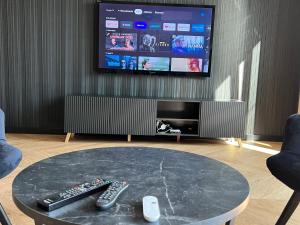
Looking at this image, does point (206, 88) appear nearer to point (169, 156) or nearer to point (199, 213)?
point (169, 156)

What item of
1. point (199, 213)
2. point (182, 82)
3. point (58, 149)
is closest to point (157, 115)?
point (182, 82)

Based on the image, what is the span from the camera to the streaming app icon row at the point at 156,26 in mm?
3877

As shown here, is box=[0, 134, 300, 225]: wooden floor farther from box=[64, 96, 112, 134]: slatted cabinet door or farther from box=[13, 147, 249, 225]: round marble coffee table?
box=[13, 147, 249, 225]: round marble coffee table

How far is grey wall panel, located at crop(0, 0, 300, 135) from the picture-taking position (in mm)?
3936

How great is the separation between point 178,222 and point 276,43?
343 centimetres

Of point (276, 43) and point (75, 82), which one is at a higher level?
point (276, 43)

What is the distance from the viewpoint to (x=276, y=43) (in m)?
4.02

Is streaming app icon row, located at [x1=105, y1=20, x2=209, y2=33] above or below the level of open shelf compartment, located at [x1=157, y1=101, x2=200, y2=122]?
above

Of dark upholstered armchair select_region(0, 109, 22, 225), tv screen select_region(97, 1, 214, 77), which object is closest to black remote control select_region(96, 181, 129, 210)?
dark upholstered armchair select_region(0, 109, 22, 225)

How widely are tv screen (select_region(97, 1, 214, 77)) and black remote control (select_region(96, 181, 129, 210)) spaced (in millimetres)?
2762

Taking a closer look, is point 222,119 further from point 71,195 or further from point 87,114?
point 71,195

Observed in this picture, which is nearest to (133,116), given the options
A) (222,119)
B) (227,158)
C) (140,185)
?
(222,119)

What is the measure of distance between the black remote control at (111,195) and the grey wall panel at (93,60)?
9.26ft

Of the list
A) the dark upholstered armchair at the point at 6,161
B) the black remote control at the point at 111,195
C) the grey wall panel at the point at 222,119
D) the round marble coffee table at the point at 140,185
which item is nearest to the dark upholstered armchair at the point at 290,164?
the round marble coffee table at the point at 140,185
